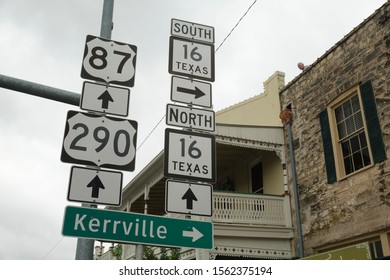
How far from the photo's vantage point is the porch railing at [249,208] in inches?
484

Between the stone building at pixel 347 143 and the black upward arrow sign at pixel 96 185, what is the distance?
23.3 ft

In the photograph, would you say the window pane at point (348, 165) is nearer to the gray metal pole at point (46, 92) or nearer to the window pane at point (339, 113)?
the window pane at point (339, 113)

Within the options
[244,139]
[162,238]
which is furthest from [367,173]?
[162,238]

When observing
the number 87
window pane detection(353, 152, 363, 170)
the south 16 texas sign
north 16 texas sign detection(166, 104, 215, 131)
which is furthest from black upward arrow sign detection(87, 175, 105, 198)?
window pane detection(353, 152, 363, 170)

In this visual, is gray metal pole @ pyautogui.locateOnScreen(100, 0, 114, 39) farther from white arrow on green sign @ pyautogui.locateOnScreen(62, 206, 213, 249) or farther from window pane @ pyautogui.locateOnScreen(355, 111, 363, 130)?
window pane @ pyautogui.locateOnScreen(355, 111, 363, 130)

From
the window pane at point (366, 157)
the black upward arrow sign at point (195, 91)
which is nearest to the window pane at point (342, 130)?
the window pane at point (366, 157)

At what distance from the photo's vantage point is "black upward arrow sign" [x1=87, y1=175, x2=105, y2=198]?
14.6 ft

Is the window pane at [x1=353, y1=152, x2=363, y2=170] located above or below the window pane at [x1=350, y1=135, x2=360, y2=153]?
below

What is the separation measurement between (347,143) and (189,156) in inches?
287

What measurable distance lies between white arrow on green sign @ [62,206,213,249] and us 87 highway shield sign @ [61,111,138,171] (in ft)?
1.68

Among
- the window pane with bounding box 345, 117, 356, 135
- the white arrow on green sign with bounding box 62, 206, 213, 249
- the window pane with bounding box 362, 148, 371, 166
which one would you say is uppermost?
the window pane with bounding box 345, 117, 356, 135

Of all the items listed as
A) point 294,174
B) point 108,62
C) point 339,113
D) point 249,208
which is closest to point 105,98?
point 108,62

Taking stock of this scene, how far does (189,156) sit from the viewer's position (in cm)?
501

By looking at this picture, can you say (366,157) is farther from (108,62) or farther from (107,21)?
(108,62)
